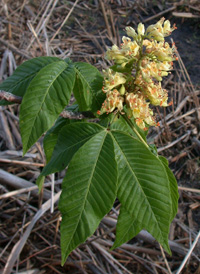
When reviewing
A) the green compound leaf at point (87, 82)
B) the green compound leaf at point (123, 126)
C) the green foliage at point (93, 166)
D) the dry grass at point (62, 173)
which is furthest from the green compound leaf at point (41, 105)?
the dry grass at point (62, 173)

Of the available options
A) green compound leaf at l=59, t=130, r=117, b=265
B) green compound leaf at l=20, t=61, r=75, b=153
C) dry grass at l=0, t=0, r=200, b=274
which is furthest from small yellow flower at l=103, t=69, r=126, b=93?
dry grass at l=0, t=0, r=200, b=274

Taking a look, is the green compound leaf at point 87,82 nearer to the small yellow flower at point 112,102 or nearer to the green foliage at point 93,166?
the green foliage at point 93,166

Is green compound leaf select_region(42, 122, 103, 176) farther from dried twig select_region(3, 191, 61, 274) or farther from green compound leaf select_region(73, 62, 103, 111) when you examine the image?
dried twig select_region(3, 191, 61, 274)

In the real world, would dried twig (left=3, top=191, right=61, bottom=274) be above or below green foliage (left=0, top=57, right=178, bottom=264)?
below

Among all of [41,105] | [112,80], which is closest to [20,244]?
[41,105]

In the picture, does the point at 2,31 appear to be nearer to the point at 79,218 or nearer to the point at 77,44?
the point at 77,44

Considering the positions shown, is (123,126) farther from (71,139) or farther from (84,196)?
(84,196)
